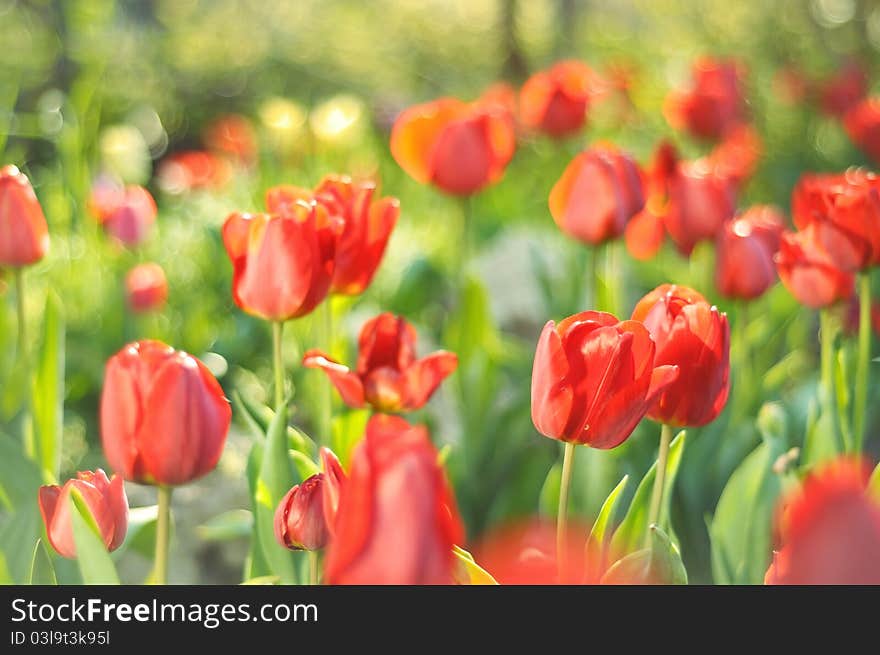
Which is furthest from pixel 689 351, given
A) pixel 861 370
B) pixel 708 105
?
pixel 708 105

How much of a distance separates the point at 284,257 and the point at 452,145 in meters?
0.82

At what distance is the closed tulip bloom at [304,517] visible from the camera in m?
0.78

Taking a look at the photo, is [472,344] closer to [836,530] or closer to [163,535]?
[163,535]

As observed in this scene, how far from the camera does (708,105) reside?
2547mm

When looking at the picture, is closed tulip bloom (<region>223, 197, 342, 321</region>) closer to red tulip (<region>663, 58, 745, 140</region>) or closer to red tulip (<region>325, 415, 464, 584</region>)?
red tulip (<region>325, 415, 464, 584</region>)

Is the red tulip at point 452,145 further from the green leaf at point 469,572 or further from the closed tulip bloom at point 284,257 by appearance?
the green leaf at point 469,572

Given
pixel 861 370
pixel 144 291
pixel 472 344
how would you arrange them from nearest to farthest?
pixel 861 370 → pixel 472 344 → pixel 144 291

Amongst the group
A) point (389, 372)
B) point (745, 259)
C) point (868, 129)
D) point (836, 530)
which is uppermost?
point (868, 129)

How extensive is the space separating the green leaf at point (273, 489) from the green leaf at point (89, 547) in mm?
205

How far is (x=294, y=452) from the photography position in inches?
39.8

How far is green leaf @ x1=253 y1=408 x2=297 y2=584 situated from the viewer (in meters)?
0.98

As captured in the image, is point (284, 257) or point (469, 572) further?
point (284, 257)

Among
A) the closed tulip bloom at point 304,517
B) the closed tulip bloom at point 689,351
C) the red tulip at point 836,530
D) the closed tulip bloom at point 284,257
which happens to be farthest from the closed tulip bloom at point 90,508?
the red tulip at point 836,530
